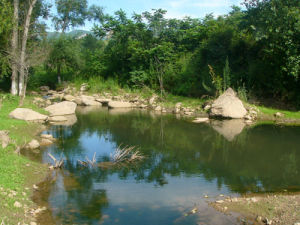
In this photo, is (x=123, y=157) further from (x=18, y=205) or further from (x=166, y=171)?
(x=18, y=205)

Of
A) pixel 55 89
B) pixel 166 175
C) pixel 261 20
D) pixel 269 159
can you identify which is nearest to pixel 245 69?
pixel 261 20

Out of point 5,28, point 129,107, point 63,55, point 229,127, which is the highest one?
point 5,28

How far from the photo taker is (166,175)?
994 cm

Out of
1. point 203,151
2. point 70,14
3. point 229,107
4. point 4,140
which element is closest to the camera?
point 4,140

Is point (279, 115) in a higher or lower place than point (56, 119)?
higher

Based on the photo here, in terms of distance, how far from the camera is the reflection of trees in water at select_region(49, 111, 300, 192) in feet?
32.1

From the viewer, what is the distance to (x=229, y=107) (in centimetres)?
1909

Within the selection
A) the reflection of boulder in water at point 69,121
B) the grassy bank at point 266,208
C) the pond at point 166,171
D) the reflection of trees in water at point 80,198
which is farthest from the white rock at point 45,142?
the grassy bank at point 266,208

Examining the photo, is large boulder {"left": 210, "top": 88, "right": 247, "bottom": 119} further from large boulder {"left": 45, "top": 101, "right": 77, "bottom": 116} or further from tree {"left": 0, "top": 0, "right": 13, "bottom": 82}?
tree {"left": 0, "top": 0, "right": 13, "bottom": 82}

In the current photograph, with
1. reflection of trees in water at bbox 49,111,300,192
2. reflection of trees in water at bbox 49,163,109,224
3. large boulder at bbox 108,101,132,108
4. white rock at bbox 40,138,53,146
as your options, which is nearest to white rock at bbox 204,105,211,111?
reflection of trees in water at bbox 49,111,300,192

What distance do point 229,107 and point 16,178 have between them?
13.7 metres

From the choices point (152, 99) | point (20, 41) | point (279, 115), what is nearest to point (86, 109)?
point (152, 99)

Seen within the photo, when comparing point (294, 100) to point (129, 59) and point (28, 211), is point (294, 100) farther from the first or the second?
point (28, 211)

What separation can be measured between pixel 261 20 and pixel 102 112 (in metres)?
11.7
